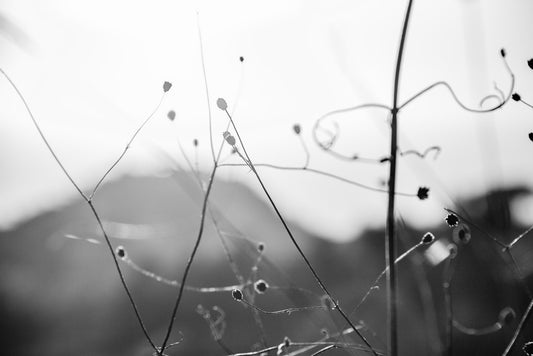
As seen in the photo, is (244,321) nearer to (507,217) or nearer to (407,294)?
(407,294)

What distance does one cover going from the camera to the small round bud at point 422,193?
0.91 m

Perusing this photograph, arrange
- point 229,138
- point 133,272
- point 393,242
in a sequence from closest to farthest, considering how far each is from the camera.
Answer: point 393,242 → point 229,138 → point 133,272

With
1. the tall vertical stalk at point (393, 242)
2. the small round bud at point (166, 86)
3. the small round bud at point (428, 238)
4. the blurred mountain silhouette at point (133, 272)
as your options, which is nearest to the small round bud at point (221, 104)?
the small round bud at point (166, 86)

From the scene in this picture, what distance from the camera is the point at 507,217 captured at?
1.22 meters

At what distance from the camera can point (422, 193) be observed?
3.03 ft

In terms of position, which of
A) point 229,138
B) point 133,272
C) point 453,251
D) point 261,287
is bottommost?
point 133,272

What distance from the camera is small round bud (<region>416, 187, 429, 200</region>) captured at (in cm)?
91

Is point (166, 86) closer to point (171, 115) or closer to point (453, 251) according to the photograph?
point (171, 115)

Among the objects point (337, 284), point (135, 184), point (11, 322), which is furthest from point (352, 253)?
point (11, 322)

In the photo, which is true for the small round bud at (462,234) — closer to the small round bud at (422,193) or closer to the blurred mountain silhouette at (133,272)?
the small round bud at (422,193)

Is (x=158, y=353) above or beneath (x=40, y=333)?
above

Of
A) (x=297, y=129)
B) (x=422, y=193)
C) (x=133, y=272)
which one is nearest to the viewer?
(x=422, y=193)

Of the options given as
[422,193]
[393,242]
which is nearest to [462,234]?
[422,193]

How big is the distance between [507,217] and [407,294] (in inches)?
360
